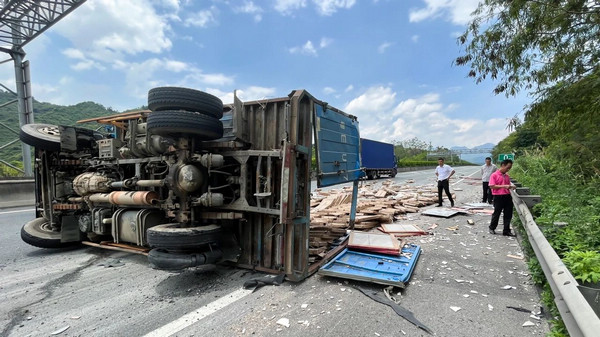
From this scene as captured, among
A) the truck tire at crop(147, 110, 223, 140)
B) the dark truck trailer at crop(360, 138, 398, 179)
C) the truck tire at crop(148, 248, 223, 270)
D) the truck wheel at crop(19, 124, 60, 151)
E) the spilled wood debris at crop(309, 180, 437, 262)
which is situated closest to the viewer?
the truck tire at crop(148, 248, 223, 270)

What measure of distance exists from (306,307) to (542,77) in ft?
24.3

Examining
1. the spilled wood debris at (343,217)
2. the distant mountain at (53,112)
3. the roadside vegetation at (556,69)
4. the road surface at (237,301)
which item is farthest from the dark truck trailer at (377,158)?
the distant mountain at (53,112)

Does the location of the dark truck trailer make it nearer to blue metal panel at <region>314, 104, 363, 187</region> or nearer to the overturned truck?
blue metal panel at <region>314, 104, 363, 187</region>

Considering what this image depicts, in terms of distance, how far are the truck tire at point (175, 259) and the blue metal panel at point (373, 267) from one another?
1429 mm

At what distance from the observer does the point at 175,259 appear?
3293 mm

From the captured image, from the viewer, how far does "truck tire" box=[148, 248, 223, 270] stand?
3.28 metres

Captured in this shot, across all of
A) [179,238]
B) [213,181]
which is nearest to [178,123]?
[213,181]

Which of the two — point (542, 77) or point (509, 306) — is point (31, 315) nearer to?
point (509, 306)

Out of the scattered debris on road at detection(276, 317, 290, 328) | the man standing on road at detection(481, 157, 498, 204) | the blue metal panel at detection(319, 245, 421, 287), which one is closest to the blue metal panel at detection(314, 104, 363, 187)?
the blue metal panel at detection(319, 245, 421, 287)

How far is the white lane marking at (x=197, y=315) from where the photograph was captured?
249cm

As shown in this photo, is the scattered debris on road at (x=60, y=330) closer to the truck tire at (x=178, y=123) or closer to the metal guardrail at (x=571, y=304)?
the truck tire at (x=178, y=123)

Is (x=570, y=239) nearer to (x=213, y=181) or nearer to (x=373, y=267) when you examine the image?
(x=373, y=267)

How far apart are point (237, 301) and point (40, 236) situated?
4.14m

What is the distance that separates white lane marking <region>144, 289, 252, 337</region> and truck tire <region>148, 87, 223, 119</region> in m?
2.19
